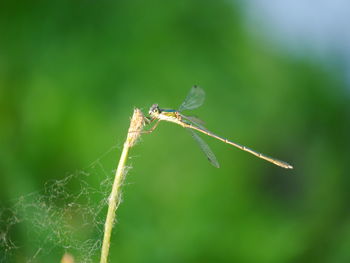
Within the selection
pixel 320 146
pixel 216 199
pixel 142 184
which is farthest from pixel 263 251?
pixel 320 146

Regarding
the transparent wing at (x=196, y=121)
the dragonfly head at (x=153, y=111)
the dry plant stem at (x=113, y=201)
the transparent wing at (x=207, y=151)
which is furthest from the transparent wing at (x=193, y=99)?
the dry plant stem at (x=113, y=201)

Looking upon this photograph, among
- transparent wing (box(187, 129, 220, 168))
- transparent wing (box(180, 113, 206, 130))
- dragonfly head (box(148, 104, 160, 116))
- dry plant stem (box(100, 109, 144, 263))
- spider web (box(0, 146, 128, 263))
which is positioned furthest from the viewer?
transparent wing (box(180, 113, 206, 130))

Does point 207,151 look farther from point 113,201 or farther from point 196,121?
point 113,201

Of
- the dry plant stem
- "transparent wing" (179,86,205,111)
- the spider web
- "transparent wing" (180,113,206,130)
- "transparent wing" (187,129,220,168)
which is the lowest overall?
the dry plant stem

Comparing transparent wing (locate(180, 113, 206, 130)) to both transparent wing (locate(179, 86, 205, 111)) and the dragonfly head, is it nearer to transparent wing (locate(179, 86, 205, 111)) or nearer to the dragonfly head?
transparent wing (locate(179, 86, 205, 111))

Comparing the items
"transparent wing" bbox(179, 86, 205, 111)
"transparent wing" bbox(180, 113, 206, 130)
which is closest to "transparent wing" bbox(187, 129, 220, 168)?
"transparent wing" bbox(180, 113, 206, 130)

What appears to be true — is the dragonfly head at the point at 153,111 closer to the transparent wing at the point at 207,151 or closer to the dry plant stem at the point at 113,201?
the transparent wing at the point at 207,151
